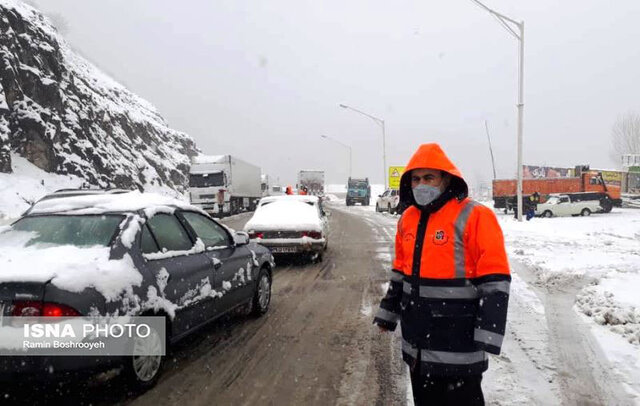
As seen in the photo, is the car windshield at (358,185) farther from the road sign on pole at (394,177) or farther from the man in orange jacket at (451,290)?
the man in orange jacket at (451,290)

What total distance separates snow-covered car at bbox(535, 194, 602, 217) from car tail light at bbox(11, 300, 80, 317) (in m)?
34.1

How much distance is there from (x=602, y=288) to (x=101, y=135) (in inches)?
1632

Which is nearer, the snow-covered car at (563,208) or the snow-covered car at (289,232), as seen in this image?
the snow-covered car at (289,232)

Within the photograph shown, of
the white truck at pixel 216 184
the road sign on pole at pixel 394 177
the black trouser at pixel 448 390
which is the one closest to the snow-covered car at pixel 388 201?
the road sign on pole at pixel 394 177

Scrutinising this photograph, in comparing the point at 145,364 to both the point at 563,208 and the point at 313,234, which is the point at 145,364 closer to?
the point at 313,234

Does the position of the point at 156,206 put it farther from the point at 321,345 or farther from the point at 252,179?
the point at 252,179

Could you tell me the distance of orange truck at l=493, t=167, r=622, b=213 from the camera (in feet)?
121

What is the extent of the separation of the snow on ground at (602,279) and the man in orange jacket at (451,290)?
2437 millimetres

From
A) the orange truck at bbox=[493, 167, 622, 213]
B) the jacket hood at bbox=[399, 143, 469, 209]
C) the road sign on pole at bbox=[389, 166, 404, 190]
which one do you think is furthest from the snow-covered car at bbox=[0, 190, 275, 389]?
the orange truck at bbox=[493, 167, 622, 213]

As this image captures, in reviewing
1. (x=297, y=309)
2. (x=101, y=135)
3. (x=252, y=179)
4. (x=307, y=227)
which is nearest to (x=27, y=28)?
(x=101, y=135)

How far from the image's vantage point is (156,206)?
4.90 m

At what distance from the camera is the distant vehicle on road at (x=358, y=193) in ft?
182

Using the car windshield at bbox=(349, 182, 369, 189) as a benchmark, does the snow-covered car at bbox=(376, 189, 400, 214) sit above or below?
below

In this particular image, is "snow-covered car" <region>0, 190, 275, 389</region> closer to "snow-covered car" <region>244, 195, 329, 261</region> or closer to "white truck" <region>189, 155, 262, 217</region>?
"snow-covered car" <region>244, 195, 329, 261</region>
